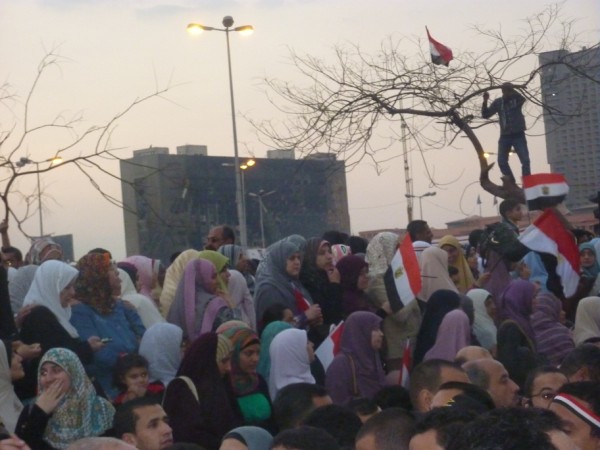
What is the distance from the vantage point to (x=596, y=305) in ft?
33.1

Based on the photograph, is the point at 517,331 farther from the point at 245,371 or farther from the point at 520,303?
the point at 245,371

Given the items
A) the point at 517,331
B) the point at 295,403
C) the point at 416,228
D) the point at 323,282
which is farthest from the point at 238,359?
the point at 416,228

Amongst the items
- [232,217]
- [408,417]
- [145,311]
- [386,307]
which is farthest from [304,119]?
[232,217]

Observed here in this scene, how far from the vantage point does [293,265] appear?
9.27m

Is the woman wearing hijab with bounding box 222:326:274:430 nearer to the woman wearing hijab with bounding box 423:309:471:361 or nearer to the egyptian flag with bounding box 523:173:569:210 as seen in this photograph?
the woman wearing hijab with bounding box 423:309:471:361

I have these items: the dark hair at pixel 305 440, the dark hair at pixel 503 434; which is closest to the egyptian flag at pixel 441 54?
the dark hair at pixel 305 440

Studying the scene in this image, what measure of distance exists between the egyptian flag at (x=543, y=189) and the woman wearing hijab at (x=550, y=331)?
0.82 m

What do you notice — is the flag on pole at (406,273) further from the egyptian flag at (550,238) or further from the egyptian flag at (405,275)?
the egyptian flag at (550,238)

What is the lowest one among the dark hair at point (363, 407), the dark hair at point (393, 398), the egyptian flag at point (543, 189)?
the dark hair at point (393, 398)

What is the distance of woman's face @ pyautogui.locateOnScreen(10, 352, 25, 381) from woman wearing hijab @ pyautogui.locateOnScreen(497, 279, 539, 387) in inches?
149

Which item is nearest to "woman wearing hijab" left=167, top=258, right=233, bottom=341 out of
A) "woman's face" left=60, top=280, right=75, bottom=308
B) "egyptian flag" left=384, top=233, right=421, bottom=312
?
"woman's face" left=60, top=280, right=75, bottom=308

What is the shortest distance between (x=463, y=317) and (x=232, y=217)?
25.5 meters

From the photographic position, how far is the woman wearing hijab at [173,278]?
363 inches

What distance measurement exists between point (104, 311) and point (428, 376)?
2.47 meters
